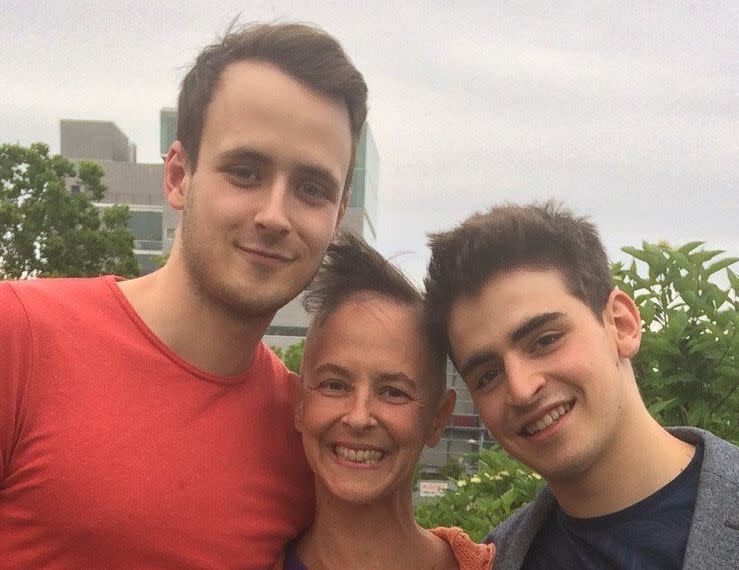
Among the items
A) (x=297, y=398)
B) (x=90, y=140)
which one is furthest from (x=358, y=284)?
(x=90, y=140)

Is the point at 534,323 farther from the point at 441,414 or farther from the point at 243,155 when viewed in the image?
the point at 243,155

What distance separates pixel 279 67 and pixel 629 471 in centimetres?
155

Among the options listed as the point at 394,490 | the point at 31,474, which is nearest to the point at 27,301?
the point at 31,474

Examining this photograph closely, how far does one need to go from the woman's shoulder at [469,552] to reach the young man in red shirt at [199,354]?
0.49 meters

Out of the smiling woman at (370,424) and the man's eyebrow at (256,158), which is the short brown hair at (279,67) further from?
the smiling woman at (370,424)

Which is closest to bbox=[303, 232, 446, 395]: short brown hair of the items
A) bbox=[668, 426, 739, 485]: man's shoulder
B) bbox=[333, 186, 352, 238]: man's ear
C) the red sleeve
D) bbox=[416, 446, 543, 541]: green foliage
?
bbox=[333, 186, 352, 238]: man's ear

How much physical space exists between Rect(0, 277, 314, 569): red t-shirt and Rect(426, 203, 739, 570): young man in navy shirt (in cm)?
73

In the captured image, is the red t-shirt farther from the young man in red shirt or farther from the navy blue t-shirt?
the navy blue t-shirt

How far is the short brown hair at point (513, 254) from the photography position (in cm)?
261

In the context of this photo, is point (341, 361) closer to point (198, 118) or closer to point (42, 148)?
point (198, 118)

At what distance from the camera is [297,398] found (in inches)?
112

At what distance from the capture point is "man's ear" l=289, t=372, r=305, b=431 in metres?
2.77

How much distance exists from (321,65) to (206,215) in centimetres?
58

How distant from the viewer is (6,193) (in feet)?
79.4
